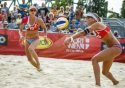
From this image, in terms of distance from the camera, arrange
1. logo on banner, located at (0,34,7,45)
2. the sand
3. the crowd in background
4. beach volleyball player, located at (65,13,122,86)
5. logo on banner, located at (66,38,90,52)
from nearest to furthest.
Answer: beach volleyball player, located at (65,13,122,86) < the sand < logo on banner, located at (66,38,90,52) < logo on banner, located at (0,34,7,45) < the crowd in background

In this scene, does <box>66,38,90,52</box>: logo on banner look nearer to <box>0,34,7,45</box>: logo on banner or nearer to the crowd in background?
the crowd in background

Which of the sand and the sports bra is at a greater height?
the sports bra

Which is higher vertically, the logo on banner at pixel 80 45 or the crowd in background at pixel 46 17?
the crowd in background at pixel 46 17

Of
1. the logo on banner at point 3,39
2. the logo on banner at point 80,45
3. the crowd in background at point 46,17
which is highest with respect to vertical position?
the crowd in background at point 46,17

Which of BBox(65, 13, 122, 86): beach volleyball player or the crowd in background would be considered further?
the crowd in background

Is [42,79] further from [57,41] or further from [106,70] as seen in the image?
[57,41]

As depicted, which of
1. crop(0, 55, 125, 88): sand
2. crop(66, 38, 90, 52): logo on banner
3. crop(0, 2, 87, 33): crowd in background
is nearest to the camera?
crop(0, 55, 125, 88): sand

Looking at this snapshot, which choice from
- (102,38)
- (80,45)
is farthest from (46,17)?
(102,38)

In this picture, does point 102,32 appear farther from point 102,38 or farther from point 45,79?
point 45,79

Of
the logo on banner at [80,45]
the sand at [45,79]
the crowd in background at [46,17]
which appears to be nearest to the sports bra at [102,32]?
the sand at [45,79]

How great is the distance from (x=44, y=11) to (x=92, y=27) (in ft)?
31.7

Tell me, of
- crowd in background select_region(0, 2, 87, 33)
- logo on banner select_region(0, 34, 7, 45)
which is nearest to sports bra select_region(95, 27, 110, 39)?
crowd in background select_region(0, 2, 87, 33)

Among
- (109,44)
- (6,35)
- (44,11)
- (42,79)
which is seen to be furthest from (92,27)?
(44,11)

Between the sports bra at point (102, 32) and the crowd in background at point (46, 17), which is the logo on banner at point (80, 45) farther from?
the sports bra at point (102, 32)
